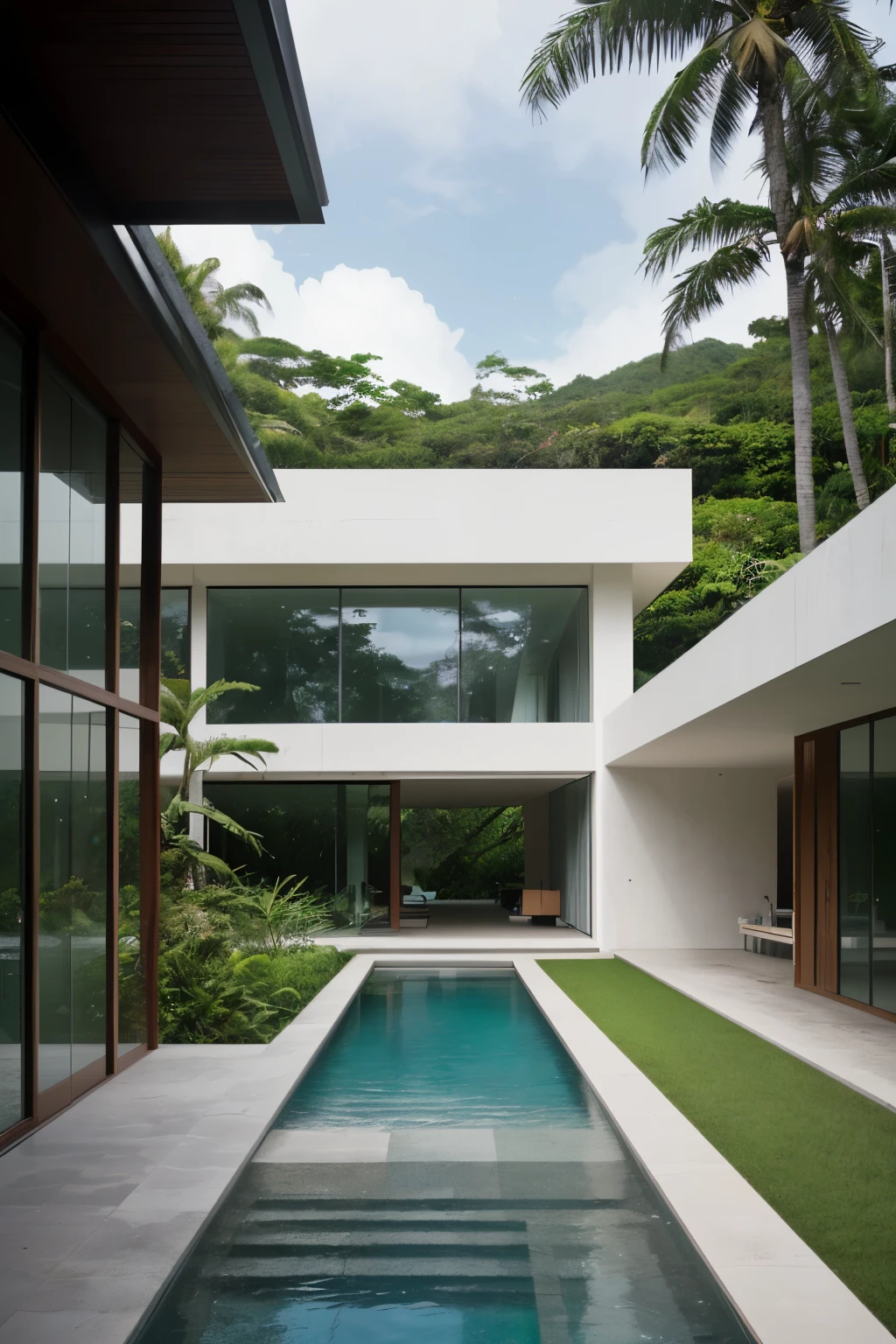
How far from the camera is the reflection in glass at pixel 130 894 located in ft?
28.8

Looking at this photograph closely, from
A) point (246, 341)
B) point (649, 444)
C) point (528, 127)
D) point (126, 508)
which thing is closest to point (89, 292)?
point (126, 508)

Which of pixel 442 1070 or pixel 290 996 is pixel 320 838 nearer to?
pixel 290 996

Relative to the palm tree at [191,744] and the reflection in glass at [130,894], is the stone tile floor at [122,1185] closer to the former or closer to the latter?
the reflection in glass at [130,894]

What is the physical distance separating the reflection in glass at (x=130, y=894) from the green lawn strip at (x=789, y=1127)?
3.80 m

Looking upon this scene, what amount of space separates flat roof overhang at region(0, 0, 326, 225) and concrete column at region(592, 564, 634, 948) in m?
13.5

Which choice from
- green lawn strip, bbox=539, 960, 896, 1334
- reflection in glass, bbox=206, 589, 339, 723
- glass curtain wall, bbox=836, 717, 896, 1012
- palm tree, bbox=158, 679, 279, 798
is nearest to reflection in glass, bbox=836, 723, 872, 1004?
glass curtain wall, bbox=836, 717, 896, 1012

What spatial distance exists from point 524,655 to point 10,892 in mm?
13738

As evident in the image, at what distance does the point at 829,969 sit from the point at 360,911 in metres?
9.19

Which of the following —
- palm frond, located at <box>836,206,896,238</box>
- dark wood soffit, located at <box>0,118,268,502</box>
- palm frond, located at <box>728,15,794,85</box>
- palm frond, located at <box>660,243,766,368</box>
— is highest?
palm frond, located at <box>728,15,794,85</box>

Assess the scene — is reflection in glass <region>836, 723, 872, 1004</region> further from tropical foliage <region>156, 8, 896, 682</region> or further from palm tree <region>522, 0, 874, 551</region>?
palm tree <region>522, 0, 874, 551</region>

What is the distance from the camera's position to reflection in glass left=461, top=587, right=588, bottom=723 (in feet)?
64.0

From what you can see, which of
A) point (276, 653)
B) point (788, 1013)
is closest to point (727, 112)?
point (276, 653)

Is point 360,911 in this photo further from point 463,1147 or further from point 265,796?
point 463,1147

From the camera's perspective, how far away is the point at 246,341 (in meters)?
40.0
